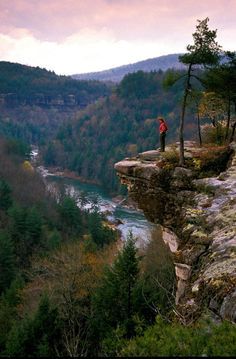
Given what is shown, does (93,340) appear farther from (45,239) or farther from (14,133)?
(14,133)

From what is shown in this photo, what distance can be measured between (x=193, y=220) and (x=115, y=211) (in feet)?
240

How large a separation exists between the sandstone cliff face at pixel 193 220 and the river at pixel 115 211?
28.8 meters

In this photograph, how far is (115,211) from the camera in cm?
8631

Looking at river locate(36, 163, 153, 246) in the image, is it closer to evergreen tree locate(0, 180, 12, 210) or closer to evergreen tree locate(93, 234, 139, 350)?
evergreen tree locate(0, 180, 12, 210)

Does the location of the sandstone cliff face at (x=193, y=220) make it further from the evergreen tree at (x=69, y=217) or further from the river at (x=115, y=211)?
the evergreen tree at (x=69, y=217)

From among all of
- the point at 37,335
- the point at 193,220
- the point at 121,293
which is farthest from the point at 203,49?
the point at 37,335

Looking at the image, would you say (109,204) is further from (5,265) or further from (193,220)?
(193,220)

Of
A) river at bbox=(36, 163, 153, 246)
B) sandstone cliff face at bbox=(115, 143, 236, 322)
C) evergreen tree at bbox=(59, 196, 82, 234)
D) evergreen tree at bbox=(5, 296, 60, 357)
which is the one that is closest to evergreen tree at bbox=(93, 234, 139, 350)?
evergreen tree at bbox=(5, 296, 60, 357)

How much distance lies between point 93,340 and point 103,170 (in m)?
106

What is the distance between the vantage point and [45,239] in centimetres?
5616

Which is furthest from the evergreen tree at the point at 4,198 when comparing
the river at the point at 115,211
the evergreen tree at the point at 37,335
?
the evergreen tree at the point at 37,335

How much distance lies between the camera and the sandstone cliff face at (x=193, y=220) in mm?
9227

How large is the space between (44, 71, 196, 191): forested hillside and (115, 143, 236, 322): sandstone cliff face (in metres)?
107

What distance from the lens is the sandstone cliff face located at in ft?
30.3
